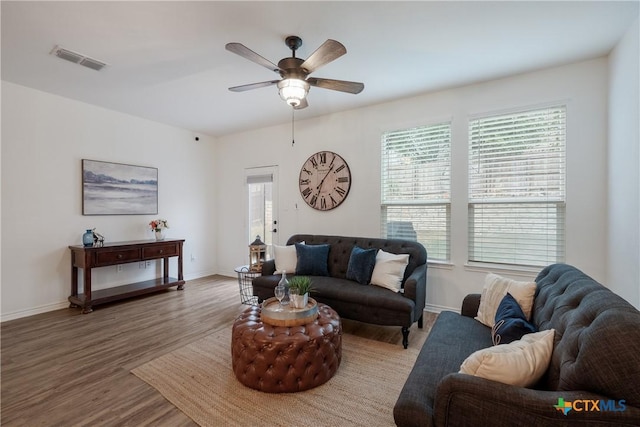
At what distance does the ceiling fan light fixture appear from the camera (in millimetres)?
2436

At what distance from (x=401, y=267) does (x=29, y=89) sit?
498 centimetres

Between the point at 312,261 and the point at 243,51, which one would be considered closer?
the point at 243,51

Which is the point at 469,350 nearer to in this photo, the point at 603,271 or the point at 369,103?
the point at 603,271

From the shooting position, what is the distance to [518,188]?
10.7 feet

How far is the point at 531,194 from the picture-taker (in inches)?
126

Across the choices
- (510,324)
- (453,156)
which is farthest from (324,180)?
(510,324)

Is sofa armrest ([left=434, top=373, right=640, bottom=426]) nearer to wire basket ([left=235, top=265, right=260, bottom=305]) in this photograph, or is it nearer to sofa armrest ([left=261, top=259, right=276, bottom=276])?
sofa armrest ([left=261, top=259, right=276, bottom=276])

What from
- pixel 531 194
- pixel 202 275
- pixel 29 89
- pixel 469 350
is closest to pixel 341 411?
pixel 469 350

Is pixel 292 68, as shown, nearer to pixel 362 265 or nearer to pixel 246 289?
pixel 362 265

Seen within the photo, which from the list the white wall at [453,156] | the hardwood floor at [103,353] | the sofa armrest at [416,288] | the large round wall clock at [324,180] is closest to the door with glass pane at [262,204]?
the white wall at [453,156]

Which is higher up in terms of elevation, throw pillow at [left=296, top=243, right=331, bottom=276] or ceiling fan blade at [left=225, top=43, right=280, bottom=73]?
ceiling fan blade at [left=225, top=43, right=280, bottom=73]

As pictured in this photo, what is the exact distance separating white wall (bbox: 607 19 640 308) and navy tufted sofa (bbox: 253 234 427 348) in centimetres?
165

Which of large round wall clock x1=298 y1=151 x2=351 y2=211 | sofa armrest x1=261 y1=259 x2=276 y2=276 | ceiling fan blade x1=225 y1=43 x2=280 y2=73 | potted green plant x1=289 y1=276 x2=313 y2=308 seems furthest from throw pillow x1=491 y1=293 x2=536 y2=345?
large round wall clock x1=298 y1=151 x2=351 y2=211

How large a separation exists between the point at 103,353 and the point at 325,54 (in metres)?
3.23
